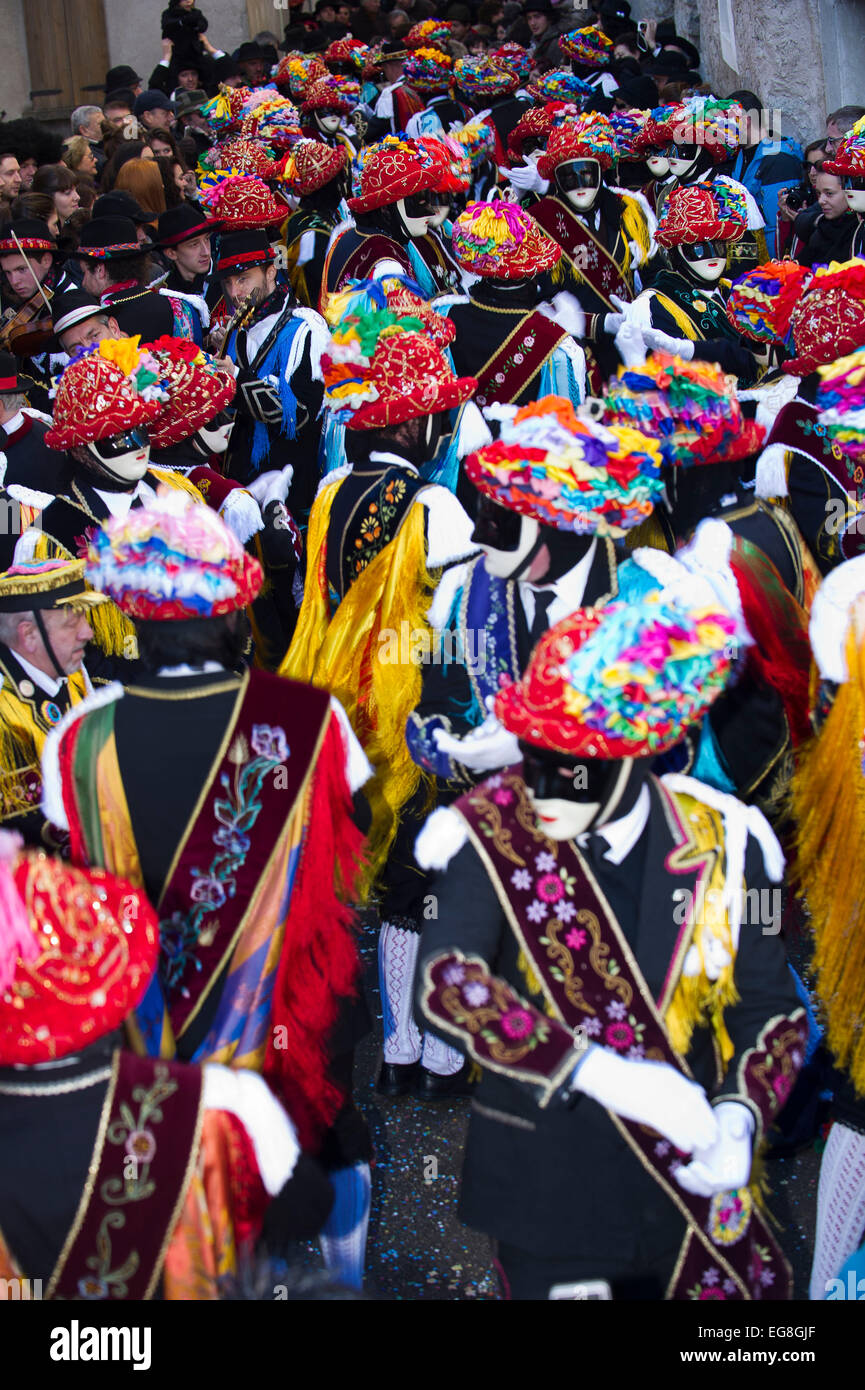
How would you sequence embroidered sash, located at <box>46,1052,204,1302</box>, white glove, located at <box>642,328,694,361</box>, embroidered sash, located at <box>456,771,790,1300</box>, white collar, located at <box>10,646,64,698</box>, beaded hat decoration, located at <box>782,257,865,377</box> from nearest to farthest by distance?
embroidered sash, located at <box>46,1052,204,1302</box>, embroidered sash, located at <box>456,771,790,1300</box>, white collar, located at <box>10,646,64,698</box>, beaded hat decoration, located at <box>782,257,865,377</box>, white glove, located at <box>642,328,694,361</box>

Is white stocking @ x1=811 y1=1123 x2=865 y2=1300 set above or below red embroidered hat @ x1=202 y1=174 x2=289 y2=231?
below

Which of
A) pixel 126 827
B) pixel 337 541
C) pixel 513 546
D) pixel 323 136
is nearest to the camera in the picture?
pixel 126 827

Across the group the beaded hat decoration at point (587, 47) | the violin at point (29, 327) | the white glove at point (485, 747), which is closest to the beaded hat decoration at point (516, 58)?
the beaded hat decoration at point (587, 47)

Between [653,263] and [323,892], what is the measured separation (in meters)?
5.54

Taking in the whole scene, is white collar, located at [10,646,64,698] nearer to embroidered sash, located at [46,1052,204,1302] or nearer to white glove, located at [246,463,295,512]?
embroidered sash, located at [46,1052,204,1302]

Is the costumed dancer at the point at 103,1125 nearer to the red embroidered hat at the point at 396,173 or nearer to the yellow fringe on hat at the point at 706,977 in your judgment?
the yellow fringe on hat at the point at 706,977

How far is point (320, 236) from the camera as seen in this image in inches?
307

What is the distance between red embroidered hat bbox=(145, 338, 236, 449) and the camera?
507cm

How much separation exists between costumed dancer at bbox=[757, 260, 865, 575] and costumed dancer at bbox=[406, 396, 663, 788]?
94 cm

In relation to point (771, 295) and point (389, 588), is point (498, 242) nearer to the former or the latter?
point (771, 295)

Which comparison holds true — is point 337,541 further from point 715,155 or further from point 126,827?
point 715,155

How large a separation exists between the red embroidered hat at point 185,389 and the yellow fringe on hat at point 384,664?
46.5 inches

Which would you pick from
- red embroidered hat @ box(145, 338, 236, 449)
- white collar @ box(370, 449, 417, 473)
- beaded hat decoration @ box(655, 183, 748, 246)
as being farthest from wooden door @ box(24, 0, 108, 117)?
white collar @ box(370, 449, 417, 473)

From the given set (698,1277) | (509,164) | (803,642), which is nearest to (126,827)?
(698,1277)
